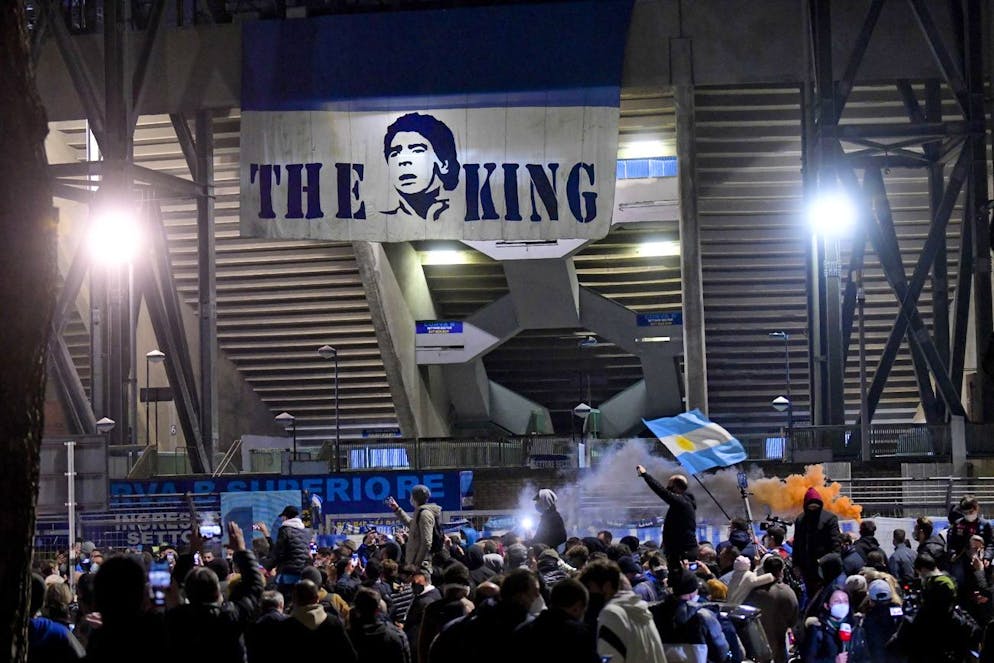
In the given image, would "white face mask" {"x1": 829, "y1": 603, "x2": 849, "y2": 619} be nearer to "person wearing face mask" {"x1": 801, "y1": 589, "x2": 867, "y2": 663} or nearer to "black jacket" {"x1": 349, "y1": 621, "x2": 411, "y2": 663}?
"person wearing face mask" {"x1": 801, "y1": 589, "x2": 867, "y2": 663}

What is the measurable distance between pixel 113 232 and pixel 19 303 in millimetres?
29301

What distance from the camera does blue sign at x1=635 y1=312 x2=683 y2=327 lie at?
46.7 meters

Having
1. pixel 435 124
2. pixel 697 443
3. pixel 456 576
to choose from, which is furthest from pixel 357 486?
pixel 456 576

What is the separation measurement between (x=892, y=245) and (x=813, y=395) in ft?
13.1

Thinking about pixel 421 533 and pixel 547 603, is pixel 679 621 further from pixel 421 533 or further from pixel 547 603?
pixel 421 533

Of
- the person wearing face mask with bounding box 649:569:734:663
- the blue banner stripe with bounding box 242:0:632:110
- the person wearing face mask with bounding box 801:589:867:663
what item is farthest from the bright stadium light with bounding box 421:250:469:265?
the person wearing face mask with bounding box 649:569:734:663

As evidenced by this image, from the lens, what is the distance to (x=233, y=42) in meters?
38.6

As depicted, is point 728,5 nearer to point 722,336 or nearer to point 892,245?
point 892,245

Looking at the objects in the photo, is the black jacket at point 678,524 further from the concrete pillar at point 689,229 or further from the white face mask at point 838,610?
the concrete pillar at point 689,229

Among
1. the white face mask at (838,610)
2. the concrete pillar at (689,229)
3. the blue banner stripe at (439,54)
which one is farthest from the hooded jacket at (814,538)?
the concrete pillar at (689,229)

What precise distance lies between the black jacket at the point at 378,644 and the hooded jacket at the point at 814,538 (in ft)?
20.2

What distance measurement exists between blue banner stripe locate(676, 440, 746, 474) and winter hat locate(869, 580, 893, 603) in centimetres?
860

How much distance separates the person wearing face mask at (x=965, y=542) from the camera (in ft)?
42.8

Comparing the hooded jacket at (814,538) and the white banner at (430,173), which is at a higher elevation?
the white banner at (430,173)
